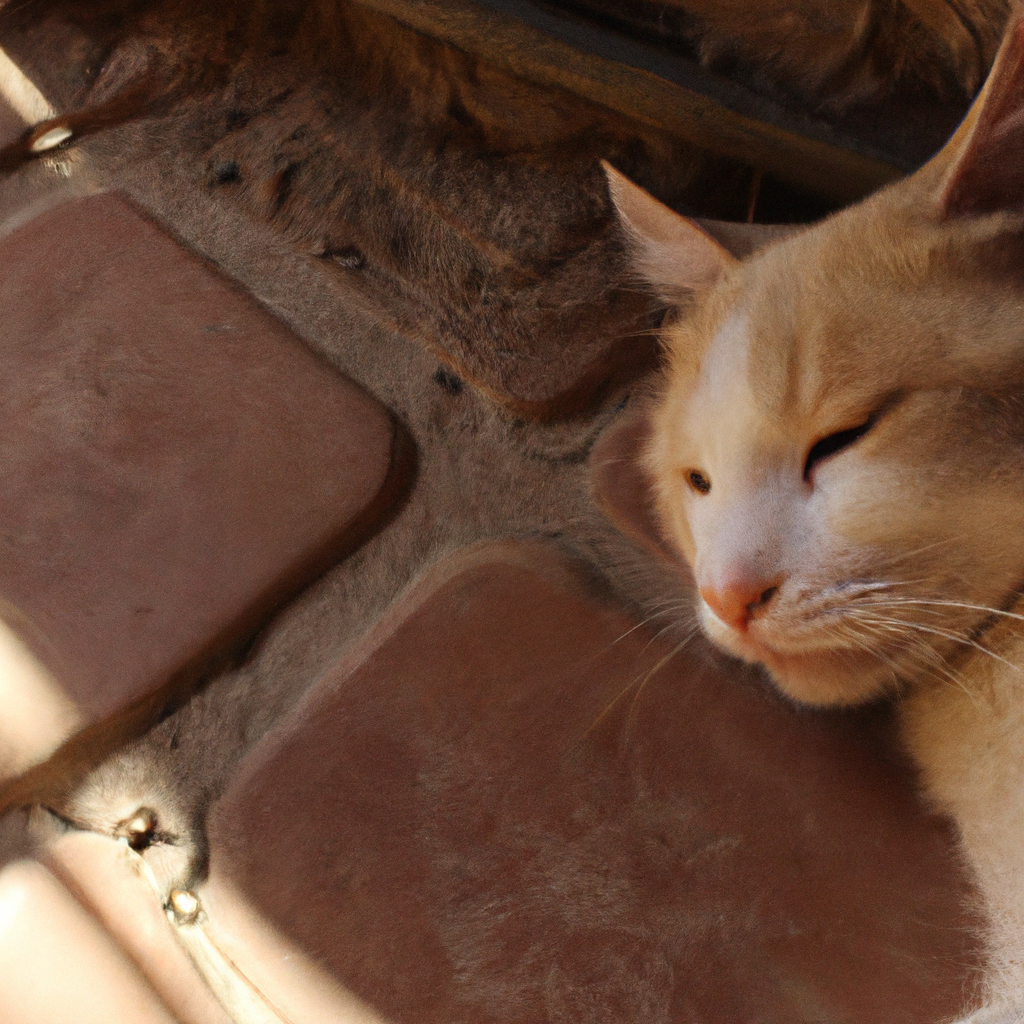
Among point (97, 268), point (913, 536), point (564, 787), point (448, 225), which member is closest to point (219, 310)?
point (97, 268)

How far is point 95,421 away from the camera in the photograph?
87 cm

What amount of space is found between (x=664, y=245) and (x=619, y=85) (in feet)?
0.64

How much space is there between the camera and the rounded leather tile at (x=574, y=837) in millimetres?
670

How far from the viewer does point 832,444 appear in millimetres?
803

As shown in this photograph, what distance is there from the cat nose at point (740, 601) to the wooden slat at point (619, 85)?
52cm

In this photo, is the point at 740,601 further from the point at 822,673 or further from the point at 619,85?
the point at 619,85

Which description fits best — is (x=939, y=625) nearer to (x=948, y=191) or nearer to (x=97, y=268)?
(x=948, y=191)

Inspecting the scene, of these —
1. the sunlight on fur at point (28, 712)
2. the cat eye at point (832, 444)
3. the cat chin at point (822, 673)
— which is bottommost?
the cat chin at point (822, 673)

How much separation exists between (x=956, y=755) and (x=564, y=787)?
1.07ft

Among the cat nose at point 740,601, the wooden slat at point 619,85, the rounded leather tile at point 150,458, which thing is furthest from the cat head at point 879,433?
the rounded leather tile at point 150,458

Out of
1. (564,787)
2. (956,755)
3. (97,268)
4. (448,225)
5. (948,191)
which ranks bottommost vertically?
(956,755)

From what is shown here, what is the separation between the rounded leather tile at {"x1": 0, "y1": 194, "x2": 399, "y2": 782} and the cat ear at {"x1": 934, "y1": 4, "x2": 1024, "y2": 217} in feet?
1.72

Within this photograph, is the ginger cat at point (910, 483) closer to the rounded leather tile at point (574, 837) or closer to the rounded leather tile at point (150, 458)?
the rounded leather tile at point (574, 837)

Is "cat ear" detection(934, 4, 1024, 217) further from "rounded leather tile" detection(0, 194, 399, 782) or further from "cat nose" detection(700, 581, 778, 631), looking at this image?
"rounded leather tile" detection(0, 194, 399, 782)
